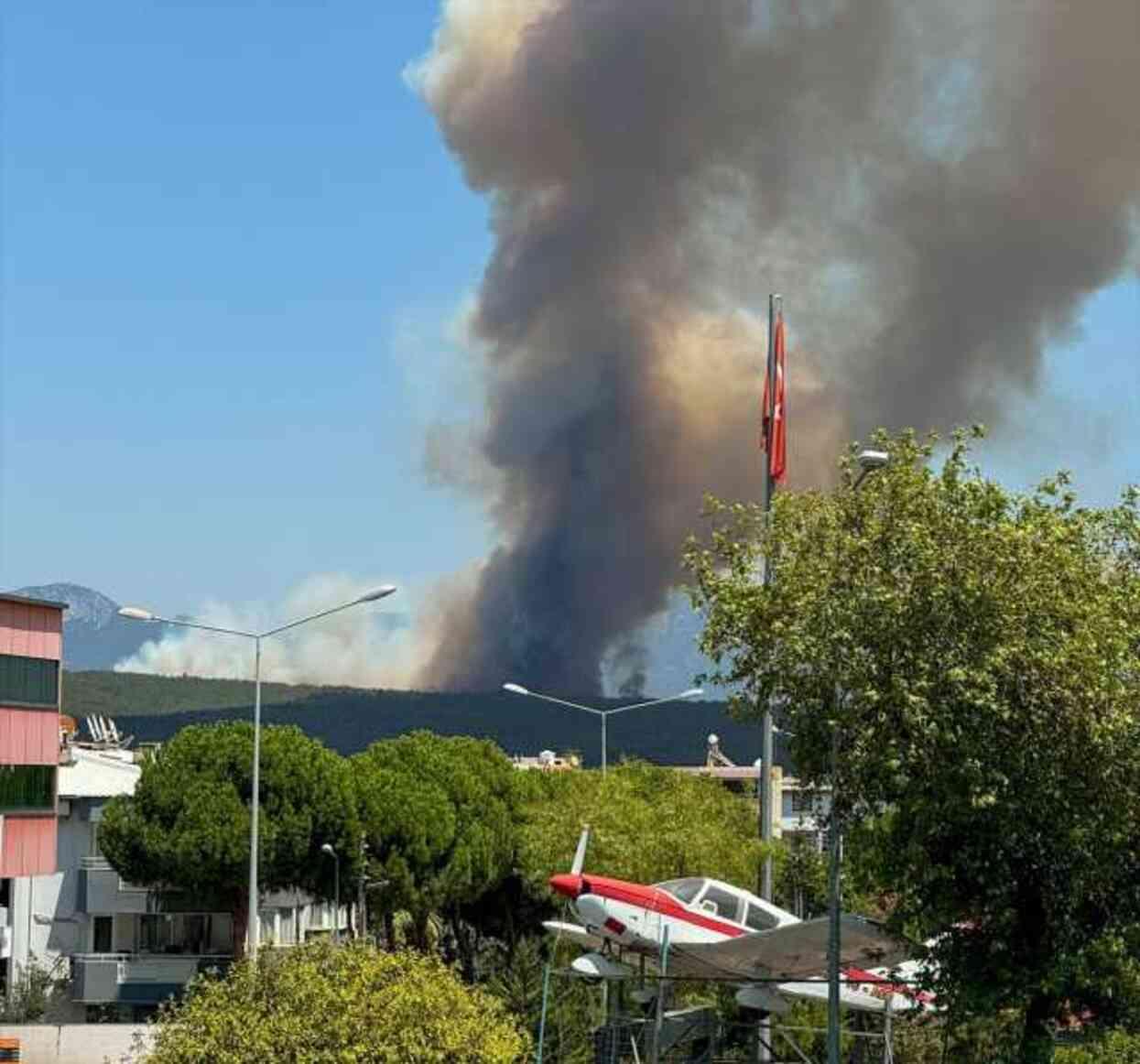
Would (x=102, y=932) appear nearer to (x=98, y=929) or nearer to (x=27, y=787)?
(x=98, y=929)

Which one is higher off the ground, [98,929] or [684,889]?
[684,889]

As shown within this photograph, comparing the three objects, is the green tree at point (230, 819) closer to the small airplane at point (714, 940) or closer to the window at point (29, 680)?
the window at point (29, 680)

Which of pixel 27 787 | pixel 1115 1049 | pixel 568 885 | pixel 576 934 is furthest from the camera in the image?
pixel 27 787

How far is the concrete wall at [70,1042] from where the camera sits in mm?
67188

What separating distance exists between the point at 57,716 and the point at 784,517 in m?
39.9

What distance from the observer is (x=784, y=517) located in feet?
126

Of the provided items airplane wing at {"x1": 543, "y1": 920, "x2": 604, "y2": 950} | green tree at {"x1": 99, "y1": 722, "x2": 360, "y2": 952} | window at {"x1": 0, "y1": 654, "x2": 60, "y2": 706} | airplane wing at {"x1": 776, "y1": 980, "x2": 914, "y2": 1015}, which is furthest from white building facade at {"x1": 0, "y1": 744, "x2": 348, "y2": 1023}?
airplane wing at {"x1": 543, "y1": 920, "x2": 604, "y2": 950}

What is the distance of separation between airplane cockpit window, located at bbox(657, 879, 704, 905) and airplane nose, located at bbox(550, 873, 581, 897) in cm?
190

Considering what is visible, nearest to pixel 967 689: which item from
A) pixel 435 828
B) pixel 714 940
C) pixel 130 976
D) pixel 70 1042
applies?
pixel 714 940

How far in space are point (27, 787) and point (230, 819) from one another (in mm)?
12961

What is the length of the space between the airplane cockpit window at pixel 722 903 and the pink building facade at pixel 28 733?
28448 mm

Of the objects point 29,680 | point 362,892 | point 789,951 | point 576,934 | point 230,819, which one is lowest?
point 789,951

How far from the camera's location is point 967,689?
116ft

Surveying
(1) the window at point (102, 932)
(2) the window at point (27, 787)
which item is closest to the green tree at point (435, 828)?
(1) the window at point (102, 932)
